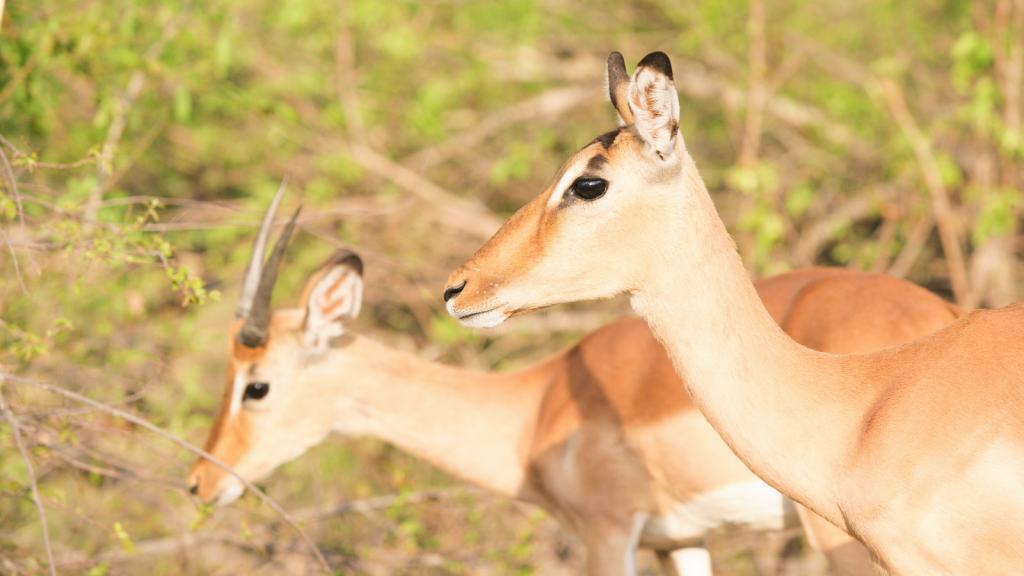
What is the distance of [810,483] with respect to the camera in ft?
8.04

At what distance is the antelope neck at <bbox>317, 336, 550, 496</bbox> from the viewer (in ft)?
14.5

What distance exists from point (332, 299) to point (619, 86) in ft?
7.49

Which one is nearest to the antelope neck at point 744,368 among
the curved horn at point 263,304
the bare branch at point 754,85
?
the curved horn at point 263,304

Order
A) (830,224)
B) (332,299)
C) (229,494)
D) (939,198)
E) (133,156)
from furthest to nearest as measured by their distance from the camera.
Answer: (830,224)
(939,198)
(133,156)
(332,299)
(229,494)

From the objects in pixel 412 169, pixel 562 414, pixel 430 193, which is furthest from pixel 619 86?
pixel 412 169

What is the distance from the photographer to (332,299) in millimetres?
4668

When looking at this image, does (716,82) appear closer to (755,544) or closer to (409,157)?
(409,157)

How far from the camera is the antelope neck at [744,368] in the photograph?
247 centimetres

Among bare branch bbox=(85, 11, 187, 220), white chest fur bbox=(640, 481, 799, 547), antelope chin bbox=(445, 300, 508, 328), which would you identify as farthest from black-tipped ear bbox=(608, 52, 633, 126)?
bare branch bbox=(85, 11, 187, 220)

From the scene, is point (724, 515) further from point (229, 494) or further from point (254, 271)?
point (254, 271)

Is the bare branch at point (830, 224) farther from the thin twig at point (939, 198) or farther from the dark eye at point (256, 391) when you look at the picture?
the dark eye at point (256, 391)

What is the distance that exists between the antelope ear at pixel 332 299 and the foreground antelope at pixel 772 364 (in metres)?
1.90

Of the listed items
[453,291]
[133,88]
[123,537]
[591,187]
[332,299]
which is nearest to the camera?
[591,187]

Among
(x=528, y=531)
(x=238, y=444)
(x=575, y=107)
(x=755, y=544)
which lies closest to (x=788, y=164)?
(x=575, y=107)
